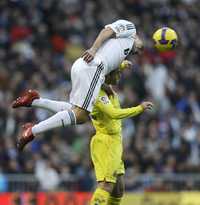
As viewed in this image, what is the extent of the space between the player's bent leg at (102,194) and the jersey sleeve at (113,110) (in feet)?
3.50

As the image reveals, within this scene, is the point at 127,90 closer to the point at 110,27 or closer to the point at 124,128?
the point at 124,128

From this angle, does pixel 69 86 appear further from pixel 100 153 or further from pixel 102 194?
pixel 102 194

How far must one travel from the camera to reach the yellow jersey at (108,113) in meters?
16.0

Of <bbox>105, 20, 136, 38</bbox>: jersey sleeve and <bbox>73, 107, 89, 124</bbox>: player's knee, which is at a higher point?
<bbox>105, 20, 136, 38</bbox>: jersey sleeve

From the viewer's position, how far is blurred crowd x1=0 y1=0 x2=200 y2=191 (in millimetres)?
22438

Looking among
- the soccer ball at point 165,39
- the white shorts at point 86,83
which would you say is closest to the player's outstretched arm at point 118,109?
the white shorts at point 86,83

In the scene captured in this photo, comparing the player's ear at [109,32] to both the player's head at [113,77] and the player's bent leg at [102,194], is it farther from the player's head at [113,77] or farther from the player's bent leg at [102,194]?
the player's bent leg at [102,194]

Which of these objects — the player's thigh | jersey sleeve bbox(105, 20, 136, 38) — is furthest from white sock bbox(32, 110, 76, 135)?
jersey sleeve bbox(105, 20, 136, 38)

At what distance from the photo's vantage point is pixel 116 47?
1616 centimetres

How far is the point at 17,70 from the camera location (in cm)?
2458

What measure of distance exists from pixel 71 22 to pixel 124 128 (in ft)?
14.3

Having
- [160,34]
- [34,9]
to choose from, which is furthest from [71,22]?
[160,34]

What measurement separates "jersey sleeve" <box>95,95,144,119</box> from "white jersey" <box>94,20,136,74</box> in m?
0.47

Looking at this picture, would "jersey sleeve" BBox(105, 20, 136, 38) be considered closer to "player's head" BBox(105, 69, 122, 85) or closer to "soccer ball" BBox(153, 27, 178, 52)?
"soccer ball" BBox(153, 27, 178, 52)
